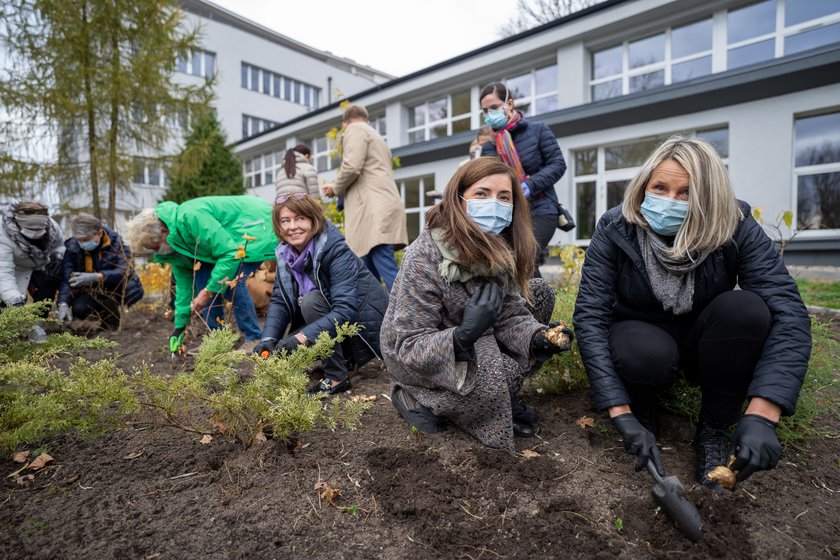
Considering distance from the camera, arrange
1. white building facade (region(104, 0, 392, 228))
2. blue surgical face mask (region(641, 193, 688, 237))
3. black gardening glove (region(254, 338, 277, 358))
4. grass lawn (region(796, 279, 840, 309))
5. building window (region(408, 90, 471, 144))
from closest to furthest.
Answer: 1. blue surgical face mask (region(641, 193, 688, 237))
2. black gardening glove (region(254, 338, 277, 358))
3. grass lawn (region(796, 279, 840, 309))
4. building window (region(408, 90, 471, 144))
5. white building facade (region(104, 0, 392, 228))

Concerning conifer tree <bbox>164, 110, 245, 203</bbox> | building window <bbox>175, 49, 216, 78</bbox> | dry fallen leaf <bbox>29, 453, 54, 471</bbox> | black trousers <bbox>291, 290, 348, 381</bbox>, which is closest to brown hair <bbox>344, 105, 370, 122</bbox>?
black trousers <bbox>291, 290, 348, 381</bbox>

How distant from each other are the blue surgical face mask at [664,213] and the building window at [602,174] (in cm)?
917

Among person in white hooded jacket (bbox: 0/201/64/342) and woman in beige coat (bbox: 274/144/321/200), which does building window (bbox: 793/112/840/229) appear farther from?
person in white hooded jacket (bbox: 0/201/64/342)

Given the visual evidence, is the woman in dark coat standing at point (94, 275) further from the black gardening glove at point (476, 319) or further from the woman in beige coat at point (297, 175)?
the black gardening glove at point (476, 319)

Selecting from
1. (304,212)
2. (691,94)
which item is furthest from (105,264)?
(691,94)

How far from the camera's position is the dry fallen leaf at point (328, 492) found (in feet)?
5.57

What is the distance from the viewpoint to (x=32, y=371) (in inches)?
67.2

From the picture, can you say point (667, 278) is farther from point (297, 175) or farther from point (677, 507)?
point (297, 175)

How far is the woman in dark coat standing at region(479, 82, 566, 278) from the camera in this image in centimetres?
377

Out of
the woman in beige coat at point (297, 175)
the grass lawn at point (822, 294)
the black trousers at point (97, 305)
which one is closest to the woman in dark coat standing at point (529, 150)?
the woman in beige coat at point (297, 175)

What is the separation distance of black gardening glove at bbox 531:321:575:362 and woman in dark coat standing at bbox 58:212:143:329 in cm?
419

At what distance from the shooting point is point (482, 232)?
6.83ft

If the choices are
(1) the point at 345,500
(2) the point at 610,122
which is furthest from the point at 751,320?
(2) the point at 610,122

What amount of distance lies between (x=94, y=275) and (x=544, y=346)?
4603mm
